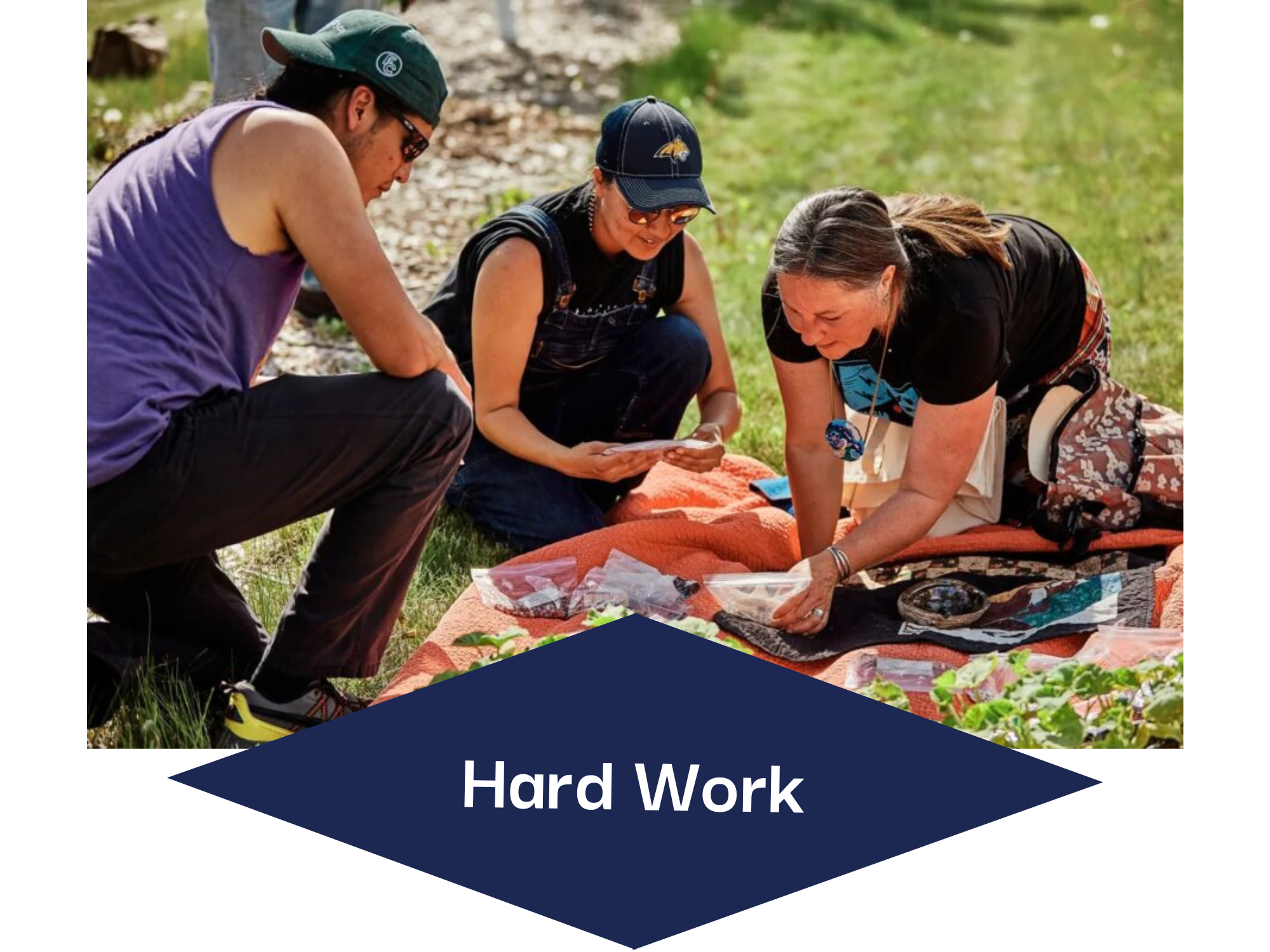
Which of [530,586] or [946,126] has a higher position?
[946,126]

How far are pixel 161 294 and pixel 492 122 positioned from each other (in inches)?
217

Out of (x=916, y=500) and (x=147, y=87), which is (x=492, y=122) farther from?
(x=916, y=500)

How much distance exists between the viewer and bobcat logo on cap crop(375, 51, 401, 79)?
10.1 ft

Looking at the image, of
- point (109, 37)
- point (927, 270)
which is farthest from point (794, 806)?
point (109, 37)

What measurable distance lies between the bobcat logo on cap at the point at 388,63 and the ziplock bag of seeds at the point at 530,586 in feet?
4.17

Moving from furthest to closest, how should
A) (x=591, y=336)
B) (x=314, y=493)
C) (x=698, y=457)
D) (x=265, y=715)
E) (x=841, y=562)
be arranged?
(x=591, y=336), (x=698, y=457), (x=841, y=562), (x=265, y=715), (x=314, y=493)

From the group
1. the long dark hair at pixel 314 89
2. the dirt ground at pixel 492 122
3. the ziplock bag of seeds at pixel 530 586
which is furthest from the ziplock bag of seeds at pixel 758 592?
the dirt ground at pixel 492 122

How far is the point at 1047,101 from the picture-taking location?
8.97 metres

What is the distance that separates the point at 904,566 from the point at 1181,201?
373cm

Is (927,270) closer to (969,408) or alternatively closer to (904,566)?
(969,408)

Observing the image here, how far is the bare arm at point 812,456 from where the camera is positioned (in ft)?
13.0

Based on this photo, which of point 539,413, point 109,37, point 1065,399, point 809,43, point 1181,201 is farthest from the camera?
point 809,43

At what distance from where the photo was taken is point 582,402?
171 inches

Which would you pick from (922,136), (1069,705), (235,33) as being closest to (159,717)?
(1069,705)
